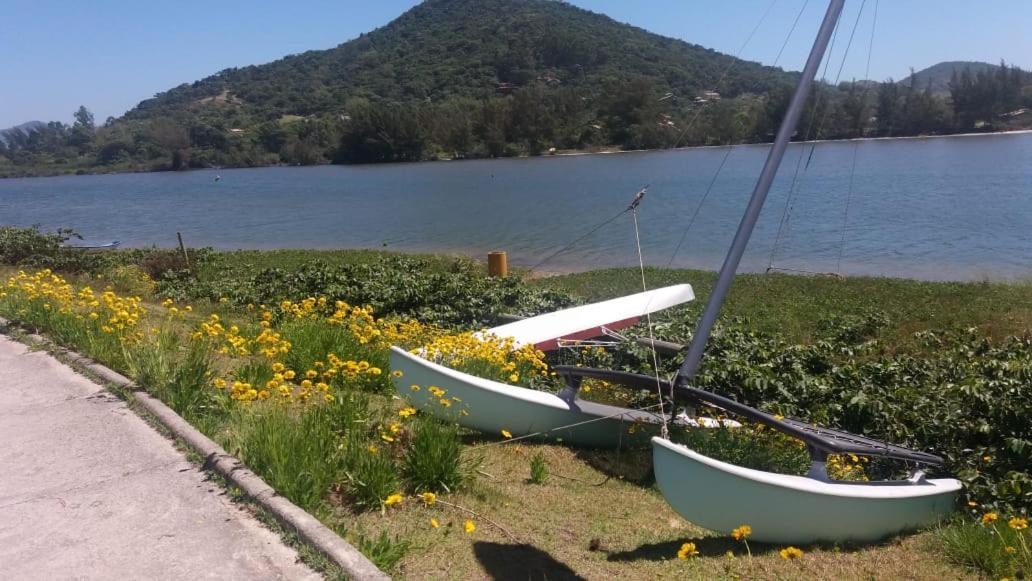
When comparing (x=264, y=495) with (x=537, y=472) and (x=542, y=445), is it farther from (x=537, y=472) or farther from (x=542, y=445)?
(x=542, y=445)

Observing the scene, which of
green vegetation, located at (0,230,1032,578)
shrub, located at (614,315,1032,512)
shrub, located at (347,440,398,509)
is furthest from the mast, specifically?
shrub, located at (347,440,398,509)

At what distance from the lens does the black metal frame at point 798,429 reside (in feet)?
17.0

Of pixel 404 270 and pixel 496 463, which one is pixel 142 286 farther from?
pixel 496 463

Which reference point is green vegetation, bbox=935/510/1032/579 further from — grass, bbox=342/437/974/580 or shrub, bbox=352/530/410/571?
shrub, bbox=352/530/410/571

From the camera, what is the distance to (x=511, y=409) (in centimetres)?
698

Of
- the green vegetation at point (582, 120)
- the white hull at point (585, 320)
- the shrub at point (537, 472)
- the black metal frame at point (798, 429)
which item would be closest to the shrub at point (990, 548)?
the black metal frame at point (798, 429)

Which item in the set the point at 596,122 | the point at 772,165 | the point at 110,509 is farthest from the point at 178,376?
the point at 596,122

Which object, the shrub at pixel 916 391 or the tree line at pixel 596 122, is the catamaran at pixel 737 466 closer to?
the shrub at pixel 916 391

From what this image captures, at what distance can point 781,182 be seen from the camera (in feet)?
169

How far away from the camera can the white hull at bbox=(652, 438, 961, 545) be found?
4945mm

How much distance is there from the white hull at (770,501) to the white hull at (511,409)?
1.97 metres

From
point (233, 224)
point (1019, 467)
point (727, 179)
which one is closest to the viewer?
point (1019, 467)

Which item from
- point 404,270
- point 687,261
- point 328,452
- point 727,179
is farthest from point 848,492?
point 727,179

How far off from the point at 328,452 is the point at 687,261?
→ 20730 mm
